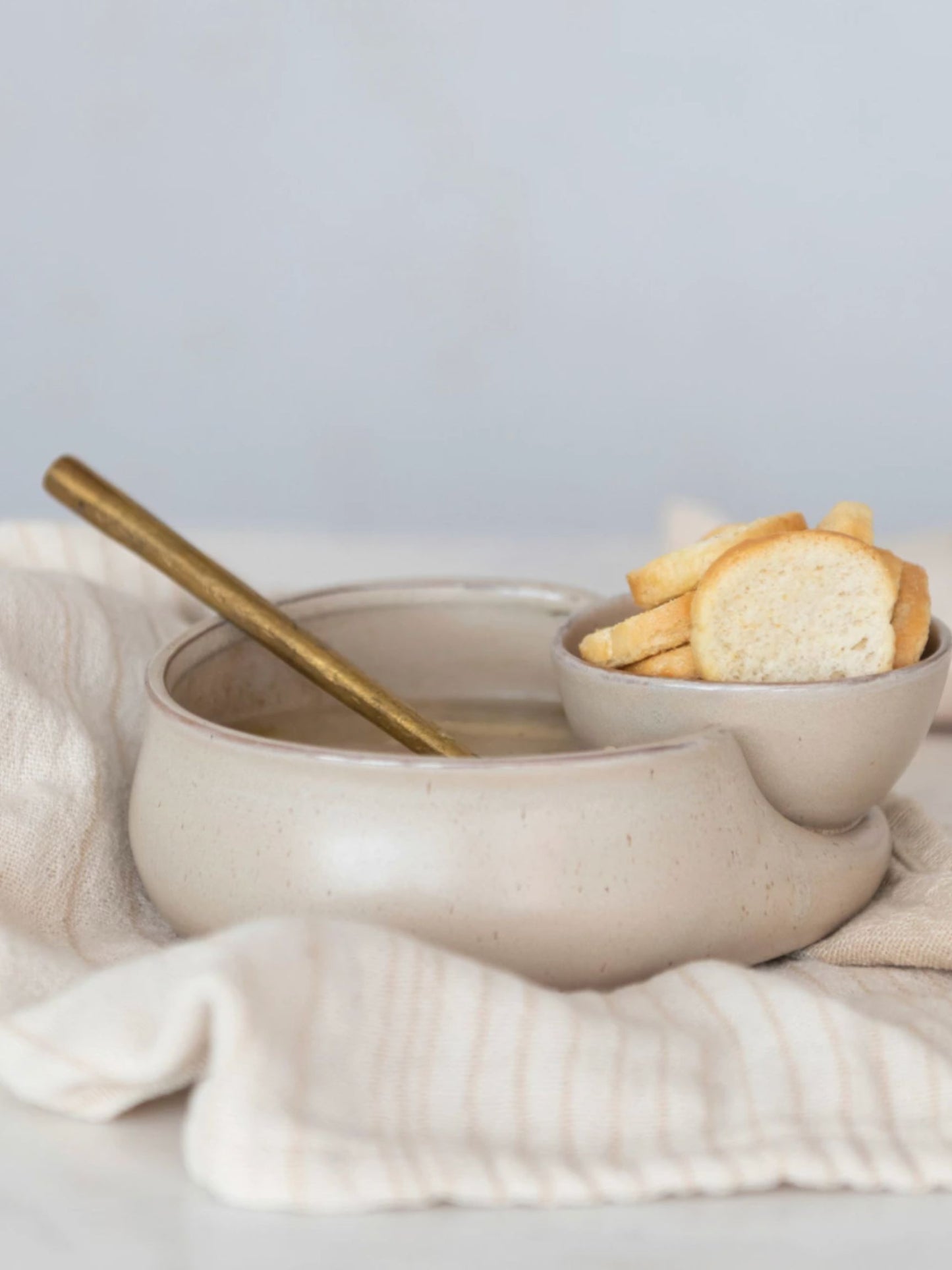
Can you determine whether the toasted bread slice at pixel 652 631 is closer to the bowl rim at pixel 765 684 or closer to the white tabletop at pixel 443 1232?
the bowl rim at pixel 765 684

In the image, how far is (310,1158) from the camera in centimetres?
40

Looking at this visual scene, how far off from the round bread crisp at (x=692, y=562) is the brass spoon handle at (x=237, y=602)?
0.08 metres

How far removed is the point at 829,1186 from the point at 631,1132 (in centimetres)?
5

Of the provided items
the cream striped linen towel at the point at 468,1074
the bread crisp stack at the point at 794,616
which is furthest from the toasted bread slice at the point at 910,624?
the cream striped linen towel at the point at 468,1074

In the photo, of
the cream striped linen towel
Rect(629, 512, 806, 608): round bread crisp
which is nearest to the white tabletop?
the cream striped linen towel

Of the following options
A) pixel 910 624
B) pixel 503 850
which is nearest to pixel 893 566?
pixel 910 624

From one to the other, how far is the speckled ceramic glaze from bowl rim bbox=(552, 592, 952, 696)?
0.02 metres

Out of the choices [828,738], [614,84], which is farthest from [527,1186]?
[614,84]

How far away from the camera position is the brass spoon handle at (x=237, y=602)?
588 millimetres

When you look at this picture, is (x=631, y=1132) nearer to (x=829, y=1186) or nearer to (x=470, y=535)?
(x=829, y=1186)

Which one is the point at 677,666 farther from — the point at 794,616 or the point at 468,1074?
the point at 468,1074

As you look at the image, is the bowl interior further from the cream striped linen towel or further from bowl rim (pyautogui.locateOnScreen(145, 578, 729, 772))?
the cream striped linen towel

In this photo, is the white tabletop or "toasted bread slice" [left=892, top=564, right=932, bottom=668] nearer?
the white tabletop

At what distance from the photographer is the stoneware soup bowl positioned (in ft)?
1.74
